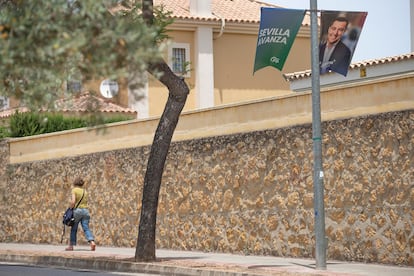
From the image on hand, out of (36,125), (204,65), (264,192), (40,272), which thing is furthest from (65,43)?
(204,65)

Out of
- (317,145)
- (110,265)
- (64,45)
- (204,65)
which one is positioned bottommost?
(110,265)

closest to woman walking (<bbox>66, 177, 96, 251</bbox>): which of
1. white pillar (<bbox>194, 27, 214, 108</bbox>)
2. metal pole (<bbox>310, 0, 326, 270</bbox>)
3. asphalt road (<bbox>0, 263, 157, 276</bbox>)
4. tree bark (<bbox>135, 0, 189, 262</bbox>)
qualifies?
asphalt road (<bbox>0, 263, 157, 276</bbox>)

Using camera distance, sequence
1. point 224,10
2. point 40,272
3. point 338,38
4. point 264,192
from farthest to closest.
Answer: point 224,10 → point 264,192 → point 40,272 → point 338,38

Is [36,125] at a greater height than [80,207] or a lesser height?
greater

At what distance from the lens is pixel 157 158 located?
20625mm

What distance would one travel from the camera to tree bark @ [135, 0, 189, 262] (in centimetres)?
2041

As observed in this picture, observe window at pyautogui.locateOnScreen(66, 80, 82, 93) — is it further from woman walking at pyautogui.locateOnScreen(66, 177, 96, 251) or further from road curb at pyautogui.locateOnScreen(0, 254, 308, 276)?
woman walking at pyautogui.locateOnScreen(66, 177, 96, 251)

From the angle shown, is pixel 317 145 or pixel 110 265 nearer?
pixel 317 145

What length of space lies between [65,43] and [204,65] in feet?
93.8

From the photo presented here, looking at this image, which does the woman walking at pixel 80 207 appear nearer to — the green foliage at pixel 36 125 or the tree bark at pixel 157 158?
the tree bark at pixel 157 158

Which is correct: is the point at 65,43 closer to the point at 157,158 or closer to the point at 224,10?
the point at 157,158

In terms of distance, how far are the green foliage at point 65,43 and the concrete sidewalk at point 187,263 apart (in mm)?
7695

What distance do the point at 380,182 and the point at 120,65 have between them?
9.65 m

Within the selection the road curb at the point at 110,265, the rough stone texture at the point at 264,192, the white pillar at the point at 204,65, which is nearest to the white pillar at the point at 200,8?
the white pillar at the point at 204,65
